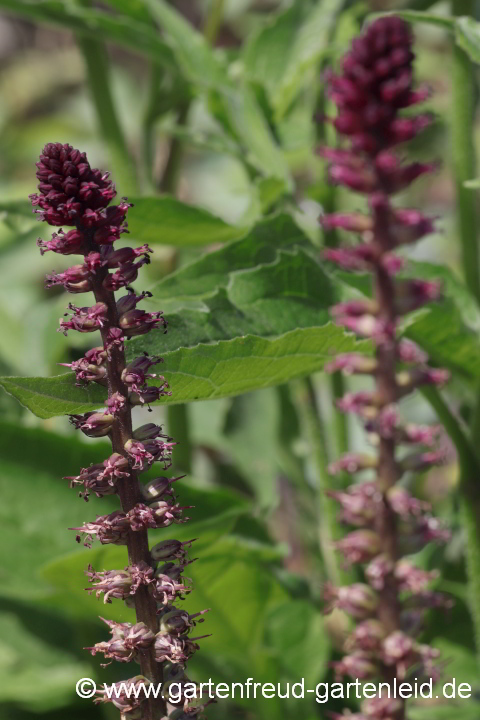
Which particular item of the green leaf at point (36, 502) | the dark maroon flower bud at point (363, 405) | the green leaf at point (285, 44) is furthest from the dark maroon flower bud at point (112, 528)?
the green leaf at point (285, 44)

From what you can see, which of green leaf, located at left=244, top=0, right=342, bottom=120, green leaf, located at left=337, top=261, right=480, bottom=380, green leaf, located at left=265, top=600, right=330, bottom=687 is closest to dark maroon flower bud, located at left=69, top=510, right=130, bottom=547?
green leaf, located at left=337, top=261, right=480, bottom=380

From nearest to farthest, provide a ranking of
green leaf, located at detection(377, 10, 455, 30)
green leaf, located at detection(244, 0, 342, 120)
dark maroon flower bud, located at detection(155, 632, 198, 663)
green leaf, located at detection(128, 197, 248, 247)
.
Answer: dark maroon flower bud, located at detection(155, 632, 198, 663), green leaf, located at detection(377, 10, 455, 30), green leaf, located at detection(128, 197, 248, 247), green leaf, located at detection(244, 0, 342, 120)

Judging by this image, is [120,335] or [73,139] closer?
[120,335]

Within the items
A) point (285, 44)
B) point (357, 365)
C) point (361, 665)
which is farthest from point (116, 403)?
point (285, 44)

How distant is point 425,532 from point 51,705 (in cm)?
89

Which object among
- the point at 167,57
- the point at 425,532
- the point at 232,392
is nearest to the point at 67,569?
the point at 232,392

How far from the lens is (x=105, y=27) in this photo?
4.33 feet

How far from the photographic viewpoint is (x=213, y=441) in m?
1.96

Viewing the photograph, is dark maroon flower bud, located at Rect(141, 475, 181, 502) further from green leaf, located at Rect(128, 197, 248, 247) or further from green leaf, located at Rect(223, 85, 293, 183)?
green leaf, located at Rect(223, 85, 293, 183)

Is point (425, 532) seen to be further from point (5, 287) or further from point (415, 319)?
point (5, 287)

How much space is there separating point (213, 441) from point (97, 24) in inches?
35.6

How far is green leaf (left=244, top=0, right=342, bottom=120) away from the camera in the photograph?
1.50 metres

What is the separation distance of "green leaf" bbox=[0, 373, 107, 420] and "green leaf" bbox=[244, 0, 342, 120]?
2.81 feet

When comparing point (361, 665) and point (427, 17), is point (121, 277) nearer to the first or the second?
point (361, 665)
